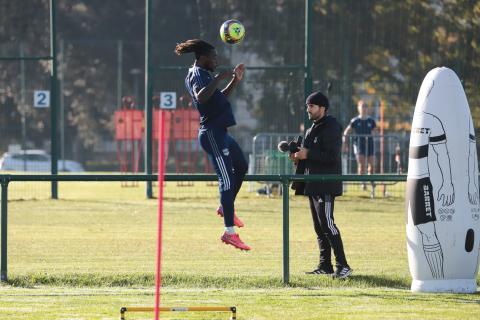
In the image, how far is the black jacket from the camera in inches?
550

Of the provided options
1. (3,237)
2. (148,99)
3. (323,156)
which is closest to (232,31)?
(323,156)

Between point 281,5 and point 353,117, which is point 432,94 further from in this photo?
point 281,5

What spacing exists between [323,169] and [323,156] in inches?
9.1

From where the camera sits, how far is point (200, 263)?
16.2 metres

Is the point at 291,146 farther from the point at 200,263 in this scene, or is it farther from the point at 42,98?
the point at 42,98

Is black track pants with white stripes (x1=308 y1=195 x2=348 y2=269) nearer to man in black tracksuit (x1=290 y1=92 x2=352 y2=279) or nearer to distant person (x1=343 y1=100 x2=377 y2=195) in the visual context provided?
man in black tracksuit (x1=290 y1=92 x2=352 y2=279)

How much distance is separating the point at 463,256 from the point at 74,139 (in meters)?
51.0

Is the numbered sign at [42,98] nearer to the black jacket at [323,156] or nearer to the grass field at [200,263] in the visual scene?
the grass field at [200,263]

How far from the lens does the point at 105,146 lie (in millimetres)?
63812

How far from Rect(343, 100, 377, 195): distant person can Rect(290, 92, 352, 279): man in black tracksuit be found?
489 inches

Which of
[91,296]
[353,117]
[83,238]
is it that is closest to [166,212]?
[83,238]

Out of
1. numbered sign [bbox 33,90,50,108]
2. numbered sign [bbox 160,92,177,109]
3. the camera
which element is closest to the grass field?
the camera

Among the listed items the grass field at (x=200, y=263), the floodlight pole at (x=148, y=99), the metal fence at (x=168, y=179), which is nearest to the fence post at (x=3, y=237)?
the metal fence at (x=168, y=179)

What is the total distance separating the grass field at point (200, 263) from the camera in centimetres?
1170
